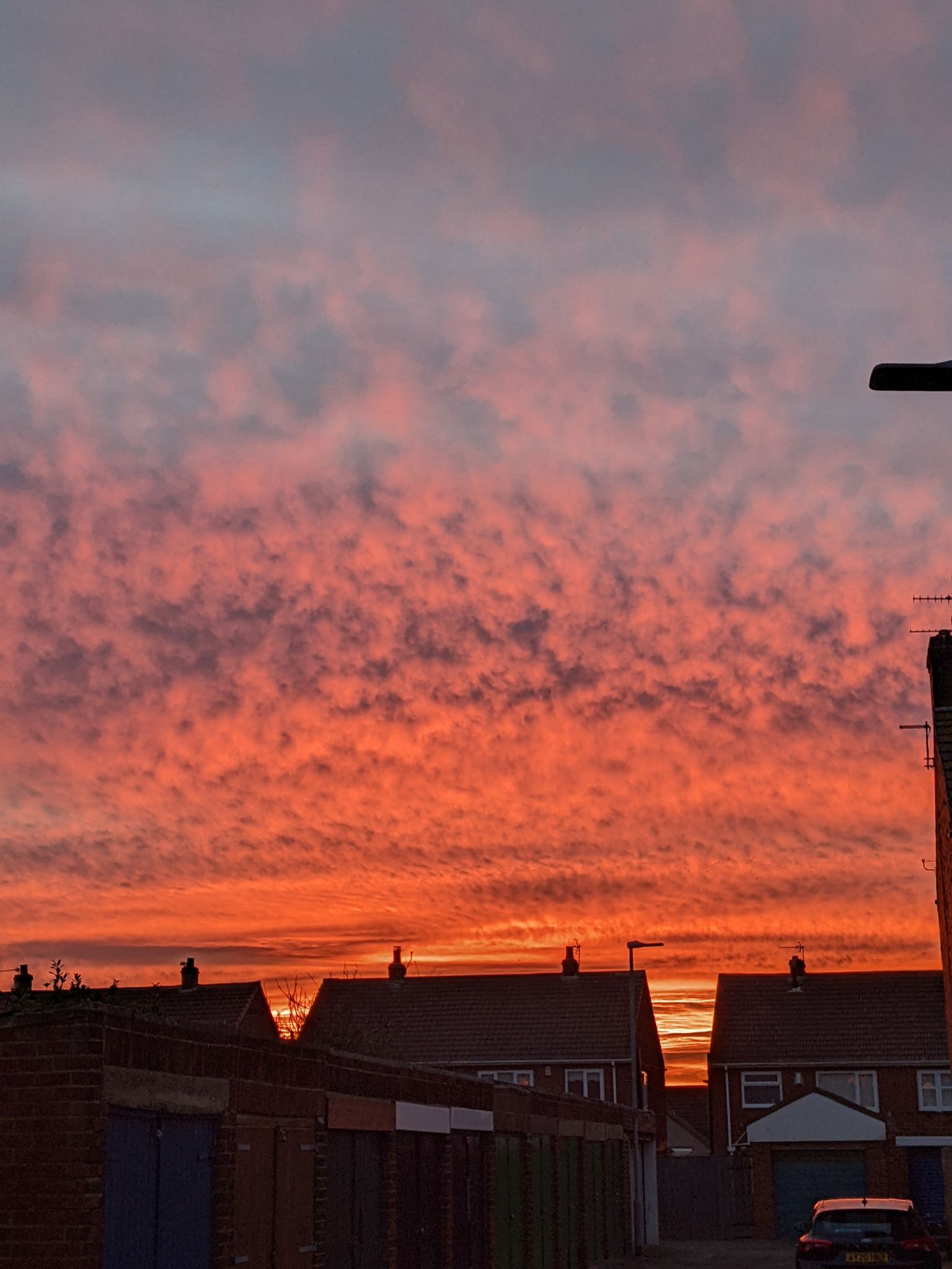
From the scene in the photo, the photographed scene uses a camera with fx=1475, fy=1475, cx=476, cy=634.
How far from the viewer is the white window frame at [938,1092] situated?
2173 inches

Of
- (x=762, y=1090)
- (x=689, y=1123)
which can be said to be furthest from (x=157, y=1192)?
(x=689, y=1123)

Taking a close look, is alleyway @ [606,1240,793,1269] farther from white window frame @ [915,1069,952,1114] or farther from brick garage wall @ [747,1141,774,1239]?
white window frame @ [915,1069,952,1114]

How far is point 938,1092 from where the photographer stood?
55656 millimetres

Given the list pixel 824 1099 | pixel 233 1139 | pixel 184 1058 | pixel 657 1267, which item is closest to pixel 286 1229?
pixel 233 1139

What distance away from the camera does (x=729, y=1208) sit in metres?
51.6

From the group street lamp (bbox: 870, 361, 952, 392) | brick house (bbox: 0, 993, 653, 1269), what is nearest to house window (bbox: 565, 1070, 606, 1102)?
brick house (bbox: 0, 993, 653, 1269)

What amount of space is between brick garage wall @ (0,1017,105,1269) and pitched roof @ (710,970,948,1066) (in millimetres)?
47990

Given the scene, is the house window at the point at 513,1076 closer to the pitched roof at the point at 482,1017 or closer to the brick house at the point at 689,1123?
the pitched roof at the point at 482,1017

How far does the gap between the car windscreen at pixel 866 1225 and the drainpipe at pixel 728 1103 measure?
3515cm

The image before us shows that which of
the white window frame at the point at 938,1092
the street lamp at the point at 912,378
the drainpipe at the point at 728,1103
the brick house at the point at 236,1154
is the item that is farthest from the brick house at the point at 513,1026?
the street lamp at the point at 912,378

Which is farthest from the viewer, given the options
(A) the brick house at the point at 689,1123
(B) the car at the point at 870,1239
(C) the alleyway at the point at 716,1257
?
(A) the brick house at the point at 689,1123

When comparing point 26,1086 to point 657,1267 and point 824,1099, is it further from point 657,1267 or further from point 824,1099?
point 824,1099

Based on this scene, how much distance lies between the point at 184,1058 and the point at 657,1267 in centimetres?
2470

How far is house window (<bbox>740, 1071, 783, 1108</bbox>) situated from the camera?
58062 millimetres
